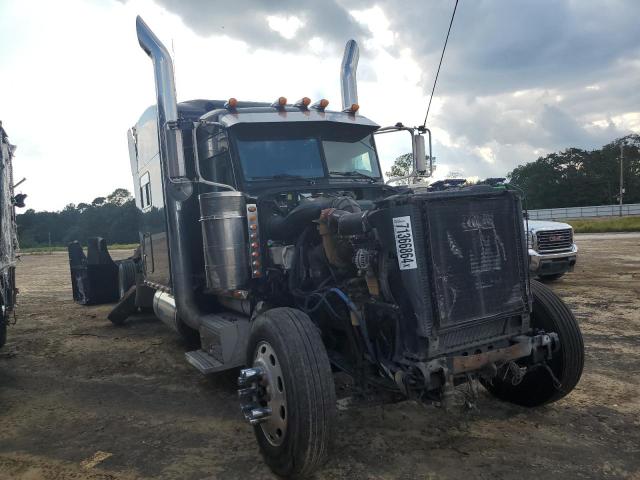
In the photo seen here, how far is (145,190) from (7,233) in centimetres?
197

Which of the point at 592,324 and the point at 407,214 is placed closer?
the point at 407,214

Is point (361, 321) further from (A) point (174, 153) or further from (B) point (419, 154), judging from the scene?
(B) point (419, 154)

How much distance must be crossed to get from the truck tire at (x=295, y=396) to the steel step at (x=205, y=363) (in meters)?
1.03

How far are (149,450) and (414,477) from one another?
1925 millimetres

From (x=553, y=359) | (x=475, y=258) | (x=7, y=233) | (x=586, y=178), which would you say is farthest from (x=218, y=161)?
(x=586, y=178)

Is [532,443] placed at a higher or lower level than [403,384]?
lower

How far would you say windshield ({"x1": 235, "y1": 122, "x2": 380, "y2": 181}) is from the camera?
193 inches

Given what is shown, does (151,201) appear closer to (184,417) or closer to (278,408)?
(184,417)

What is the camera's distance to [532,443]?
3594 mm

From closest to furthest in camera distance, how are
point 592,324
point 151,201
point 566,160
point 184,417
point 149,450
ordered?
point 149,450
point 184,417
point 151,201
point 592,324
point 566,160

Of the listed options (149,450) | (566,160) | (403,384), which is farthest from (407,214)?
(566,160)

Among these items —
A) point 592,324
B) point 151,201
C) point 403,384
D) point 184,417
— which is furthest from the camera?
point 592,324

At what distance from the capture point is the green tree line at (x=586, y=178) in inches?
2712

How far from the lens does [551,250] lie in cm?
1028
